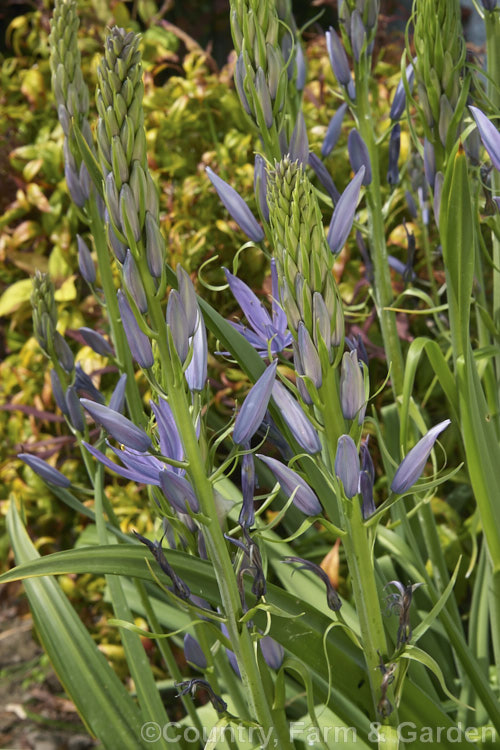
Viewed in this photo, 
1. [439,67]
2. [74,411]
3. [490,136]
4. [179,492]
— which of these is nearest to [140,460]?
[179,492]

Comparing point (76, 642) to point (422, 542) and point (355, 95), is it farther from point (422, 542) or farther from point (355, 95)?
point (355, 95)

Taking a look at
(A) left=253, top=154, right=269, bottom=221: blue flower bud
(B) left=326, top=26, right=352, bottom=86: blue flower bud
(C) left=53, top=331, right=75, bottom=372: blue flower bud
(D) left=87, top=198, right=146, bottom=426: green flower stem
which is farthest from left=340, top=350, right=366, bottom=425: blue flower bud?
(B) left=326, top=26, right=352, bottom=86: blue flower bud

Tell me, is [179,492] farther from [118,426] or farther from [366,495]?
[366,495]

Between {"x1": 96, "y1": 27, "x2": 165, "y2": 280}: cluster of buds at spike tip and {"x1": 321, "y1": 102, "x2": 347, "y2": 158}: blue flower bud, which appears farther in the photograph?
{"x1": 321, "y1": 102, "x2": 347, "y2": 158}: blue flower bud

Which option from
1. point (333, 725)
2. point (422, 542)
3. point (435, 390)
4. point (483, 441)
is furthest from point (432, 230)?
point (333, 725)

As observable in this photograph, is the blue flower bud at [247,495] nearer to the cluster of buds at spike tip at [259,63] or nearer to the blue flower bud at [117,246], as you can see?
the blue flower bud at [117,246]

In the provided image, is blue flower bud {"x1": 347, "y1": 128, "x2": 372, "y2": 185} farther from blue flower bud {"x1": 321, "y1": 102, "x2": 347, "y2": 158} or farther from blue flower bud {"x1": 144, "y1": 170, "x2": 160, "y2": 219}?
blue flower bud {"x1": 144, "y1": 170, "x2": 160, "y2": 219}

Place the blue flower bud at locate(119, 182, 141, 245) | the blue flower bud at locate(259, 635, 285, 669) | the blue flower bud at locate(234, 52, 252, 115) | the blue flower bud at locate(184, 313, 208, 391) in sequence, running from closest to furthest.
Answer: the blue flower bud at locate(119, 182, 141, 245)
the blue flower bud at locate(184, 313, 208, 391)
the blue flower bud at locate(259, 635, 285, 669)
the blue flower bud at locate(234, 52, 252, 115)
